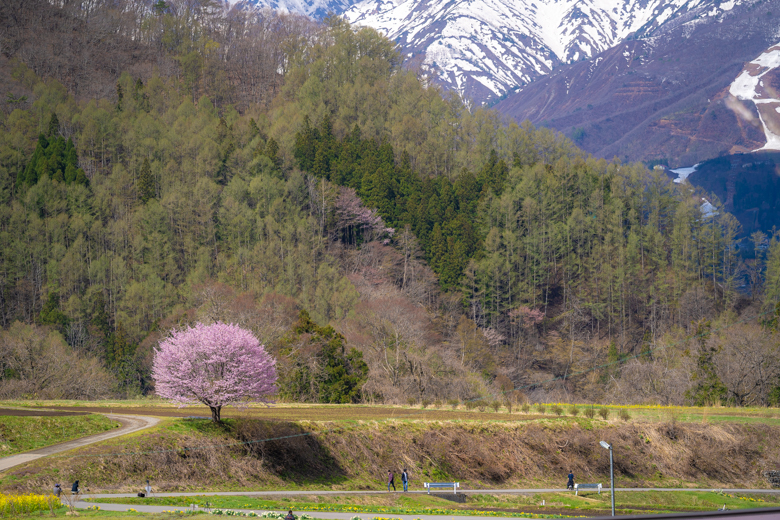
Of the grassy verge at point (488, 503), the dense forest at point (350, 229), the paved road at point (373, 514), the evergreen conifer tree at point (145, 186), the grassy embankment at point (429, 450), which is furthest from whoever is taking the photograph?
the evergreen conifer tree at point (145, 186)

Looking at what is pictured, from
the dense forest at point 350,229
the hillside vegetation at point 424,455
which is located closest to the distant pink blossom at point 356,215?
the dense forest at point 350,229

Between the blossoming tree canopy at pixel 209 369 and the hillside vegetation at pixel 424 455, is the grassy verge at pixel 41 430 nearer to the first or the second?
the hillside vegetation at pixel 424 455

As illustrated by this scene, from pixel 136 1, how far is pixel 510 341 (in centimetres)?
11364

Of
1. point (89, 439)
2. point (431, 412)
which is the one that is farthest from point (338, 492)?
point (431, 412)

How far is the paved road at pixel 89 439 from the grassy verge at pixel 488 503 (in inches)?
227

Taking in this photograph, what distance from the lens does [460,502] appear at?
3647 cm

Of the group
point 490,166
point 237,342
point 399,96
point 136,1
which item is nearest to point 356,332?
point 237,342

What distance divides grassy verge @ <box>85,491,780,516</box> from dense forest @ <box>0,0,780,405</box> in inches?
1386

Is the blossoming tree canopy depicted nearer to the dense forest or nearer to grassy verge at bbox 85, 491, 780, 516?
grassy verge at bbox 85, 491, 780, 516

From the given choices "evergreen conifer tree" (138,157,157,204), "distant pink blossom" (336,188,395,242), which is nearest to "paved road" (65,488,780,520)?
"distant pink blossom" (336,188,395,242)

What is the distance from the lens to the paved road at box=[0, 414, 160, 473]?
32294 millimetres

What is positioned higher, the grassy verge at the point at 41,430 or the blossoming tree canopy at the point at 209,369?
the blossoming tree canopy at the point at 209,369

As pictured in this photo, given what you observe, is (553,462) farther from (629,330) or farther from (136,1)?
(136,1)

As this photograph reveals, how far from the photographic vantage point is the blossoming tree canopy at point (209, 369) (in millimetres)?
38250
